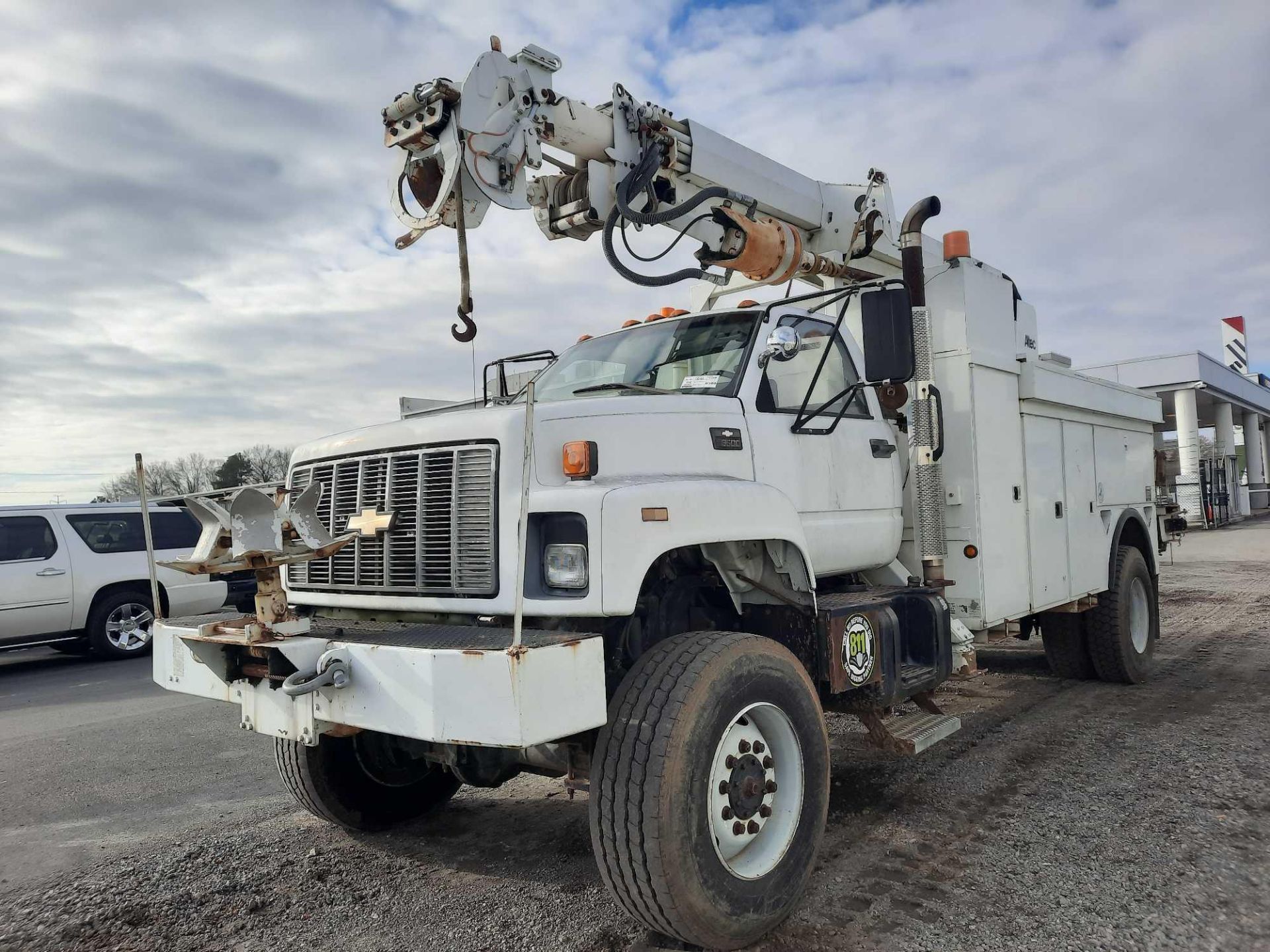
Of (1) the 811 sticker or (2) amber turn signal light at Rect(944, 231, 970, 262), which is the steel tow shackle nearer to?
(1) the 811 sticker

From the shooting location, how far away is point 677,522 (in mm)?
3234

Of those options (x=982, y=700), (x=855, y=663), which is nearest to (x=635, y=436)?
(x=855, y=663)

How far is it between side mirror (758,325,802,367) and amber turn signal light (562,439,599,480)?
1078mm

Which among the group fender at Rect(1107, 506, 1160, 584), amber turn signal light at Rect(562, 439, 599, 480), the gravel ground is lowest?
the gravel ground

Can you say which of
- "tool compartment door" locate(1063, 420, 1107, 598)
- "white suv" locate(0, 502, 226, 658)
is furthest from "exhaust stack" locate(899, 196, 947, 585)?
"white suv" locate(0, 502, 226, 658)

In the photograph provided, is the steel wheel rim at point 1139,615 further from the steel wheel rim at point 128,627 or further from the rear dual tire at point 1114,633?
the steel wheel rim at point 128,627

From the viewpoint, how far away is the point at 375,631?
335 centimetres

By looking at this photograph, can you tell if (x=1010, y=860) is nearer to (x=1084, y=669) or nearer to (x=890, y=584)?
(x=890, y=584)

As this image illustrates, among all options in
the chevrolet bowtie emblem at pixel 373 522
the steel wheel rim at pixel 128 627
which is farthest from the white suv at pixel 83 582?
the chevrolet bowtie emblem at pixel 373 522

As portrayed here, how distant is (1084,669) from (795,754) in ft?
15.6

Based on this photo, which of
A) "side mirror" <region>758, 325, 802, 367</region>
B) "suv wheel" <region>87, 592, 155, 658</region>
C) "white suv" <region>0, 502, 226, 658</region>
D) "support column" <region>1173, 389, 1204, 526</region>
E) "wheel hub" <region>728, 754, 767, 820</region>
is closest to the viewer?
"wheel hub" <region>728, 754, 767, 820</region>

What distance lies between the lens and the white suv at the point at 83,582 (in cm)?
1020

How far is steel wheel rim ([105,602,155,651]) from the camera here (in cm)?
1085

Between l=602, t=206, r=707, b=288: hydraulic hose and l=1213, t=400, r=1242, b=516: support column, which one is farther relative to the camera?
l=1213, t=400, r=1242, b=516: support column
